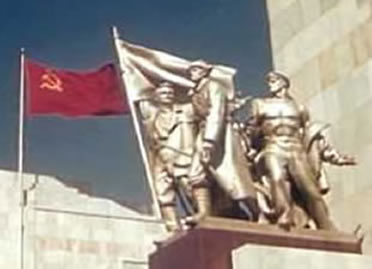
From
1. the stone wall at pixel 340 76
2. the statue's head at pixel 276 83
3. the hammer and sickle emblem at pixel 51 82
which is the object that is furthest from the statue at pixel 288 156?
the hammer and sickle emblem at pixel 51 82

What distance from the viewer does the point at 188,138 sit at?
10.9m

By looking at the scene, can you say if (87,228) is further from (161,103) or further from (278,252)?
(278,252)

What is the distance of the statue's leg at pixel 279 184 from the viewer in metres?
10.4

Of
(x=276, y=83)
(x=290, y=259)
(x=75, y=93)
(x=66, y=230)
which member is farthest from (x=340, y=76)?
(x=66, y=230)

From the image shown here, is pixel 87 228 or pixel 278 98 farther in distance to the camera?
pixel 87 228

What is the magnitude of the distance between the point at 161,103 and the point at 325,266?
2.45 metres

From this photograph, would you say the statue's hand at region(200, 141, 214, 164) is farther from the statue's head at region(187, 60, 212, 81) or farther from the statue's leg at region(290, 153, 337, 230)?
the statue's leg at region(290, 153, 337, 230)

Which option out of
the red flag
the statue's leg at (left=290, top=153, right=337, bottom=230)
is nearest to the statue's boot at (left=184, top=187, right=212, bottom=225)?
the statue's leg at (left=290, top=153, right=337, bottom=230)

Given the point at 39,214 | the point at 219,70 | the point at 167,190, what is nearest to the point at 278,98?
the point at 219,70

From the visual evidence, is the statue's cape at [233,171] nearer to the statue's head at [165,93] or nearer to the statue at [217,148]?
the statue at [217,148]

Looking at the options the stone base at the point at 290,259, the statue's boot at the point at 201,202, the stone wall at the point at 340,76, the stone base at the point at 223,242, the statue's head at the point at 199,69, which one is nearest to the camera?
the stone base at the point at 290,259

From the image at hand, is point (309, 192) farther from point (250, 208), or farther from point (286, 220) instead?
point (250, 208)

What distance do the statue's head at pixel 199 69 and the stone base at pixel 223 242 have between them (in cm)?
154

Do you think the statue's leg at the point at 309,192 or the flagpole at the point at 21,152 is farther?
the flagpole at the point at 21,152
